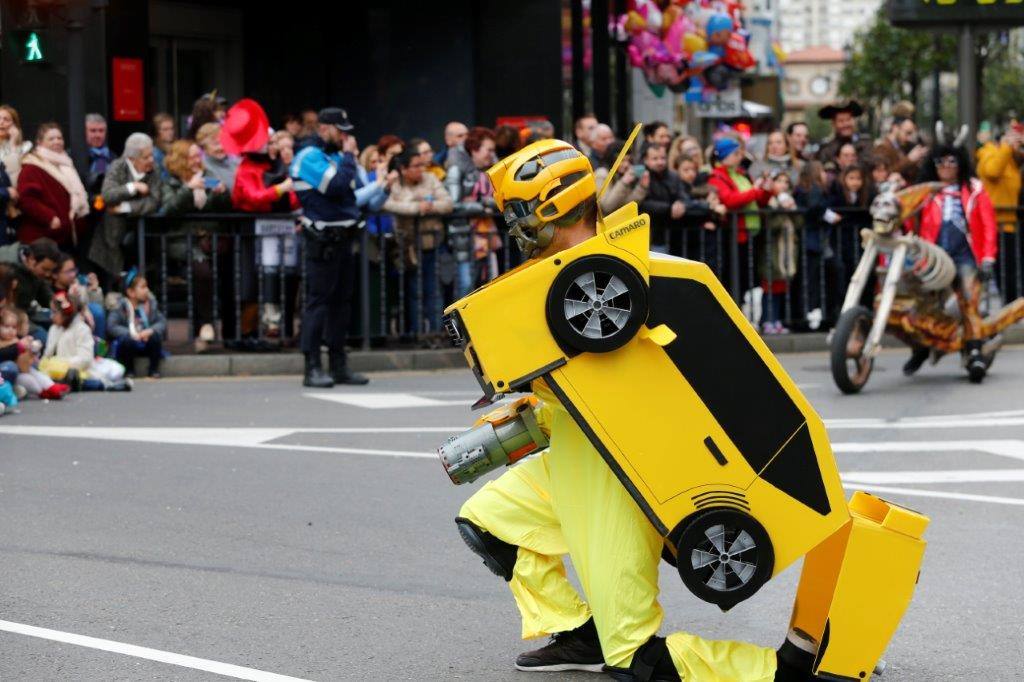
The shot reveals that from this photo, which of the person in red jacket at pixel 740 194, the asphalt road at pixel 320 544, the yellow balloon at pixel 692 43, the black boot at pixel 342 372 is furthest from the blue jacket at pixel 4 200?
the yellow balloon at pixel 692 43

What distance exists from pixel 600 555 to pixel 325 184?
8310 millimetres

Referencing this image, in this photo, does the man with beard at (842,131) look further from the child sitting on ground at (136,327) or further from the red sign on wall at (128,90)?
the red sign on wall at (128,90)

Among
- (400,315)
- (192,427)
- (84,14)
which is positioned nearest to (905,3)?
(400,315)

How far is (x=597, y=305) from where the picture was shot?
16.5ft

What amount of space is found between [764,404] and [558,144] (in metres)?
0.97

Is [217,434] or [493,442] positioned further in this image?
[217,434]

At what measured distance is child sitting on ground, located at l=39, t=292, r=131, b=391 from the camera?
13289mm

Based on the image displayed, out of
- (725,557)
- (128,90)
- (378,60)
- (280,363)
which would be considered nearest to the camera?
(725,557)

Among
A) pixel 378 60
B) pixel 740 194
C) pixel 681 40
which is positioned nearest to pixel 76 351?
pixel 740 194

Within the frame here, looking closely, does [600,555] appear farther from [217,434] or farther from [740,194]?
[740,194]

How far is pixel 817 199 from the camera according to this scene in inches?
668

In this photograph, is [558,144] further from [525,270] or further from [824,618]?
[824,618]

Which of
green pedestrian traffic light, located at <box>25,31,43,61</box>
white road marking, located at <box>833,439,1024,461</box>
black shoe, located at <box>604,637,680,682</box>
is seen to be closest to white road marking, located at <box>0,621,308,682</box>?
black shoe, located at <box>604,637,680,682</box>

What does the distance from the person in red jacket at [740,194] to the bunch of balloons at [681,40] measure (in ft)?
25.0
